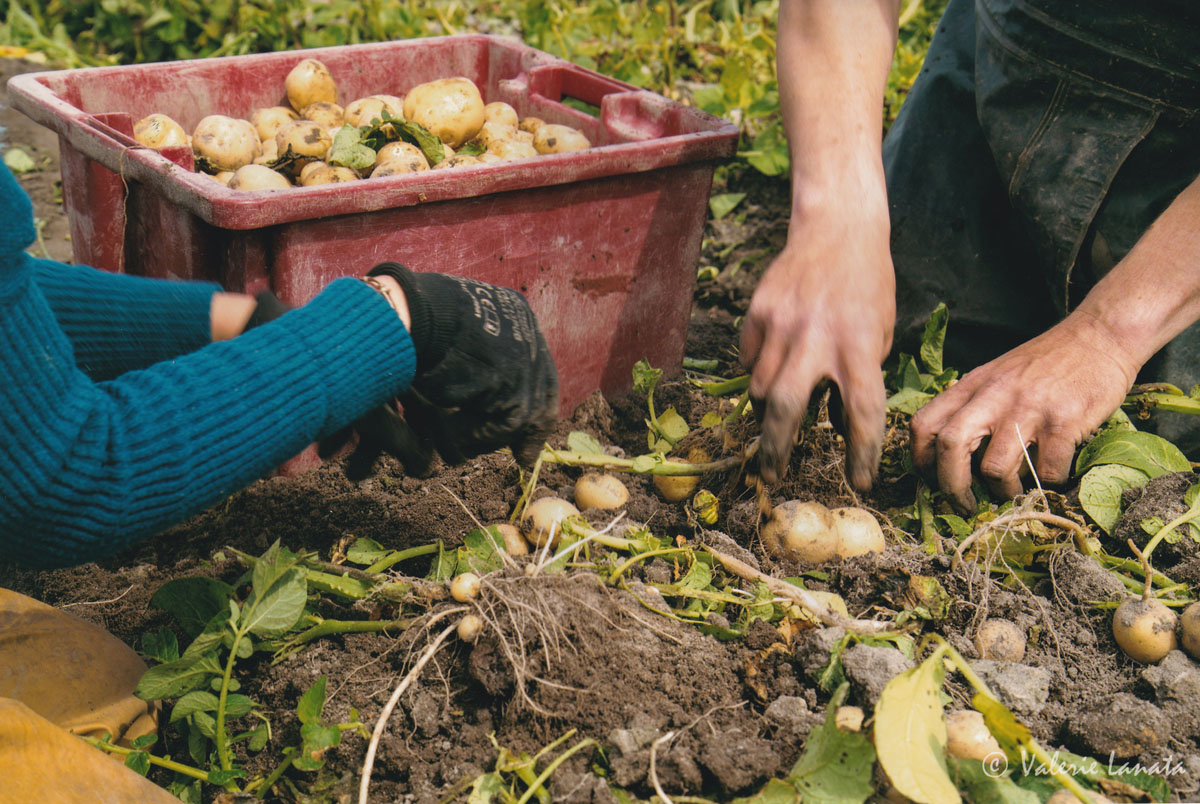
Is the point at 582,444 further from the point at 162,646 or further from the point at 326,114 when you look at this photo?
the point at 326,114

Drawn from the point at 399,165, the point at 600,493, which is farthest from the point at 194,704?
the point at 399,165

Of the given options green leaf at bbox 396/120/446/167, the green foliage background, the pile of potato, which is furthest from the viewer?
the green foliage background

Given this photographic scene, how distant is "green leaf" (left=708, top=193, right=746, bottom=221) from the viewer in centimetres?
344

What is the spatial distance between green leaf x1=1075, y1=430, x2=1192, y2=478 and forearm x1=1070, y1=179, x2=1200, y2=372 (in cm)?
17

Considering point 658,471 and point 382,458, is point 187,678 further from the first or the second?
point 658,471

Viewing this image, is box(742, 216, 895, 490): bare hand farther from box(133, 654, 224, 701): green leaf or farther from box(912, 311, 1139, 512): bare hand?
box(133, 654, 224, 701): green leaf

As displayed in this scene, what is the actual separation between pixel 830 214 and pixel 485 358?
0.66 meters

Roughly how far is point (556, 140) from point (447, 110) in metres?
0.28

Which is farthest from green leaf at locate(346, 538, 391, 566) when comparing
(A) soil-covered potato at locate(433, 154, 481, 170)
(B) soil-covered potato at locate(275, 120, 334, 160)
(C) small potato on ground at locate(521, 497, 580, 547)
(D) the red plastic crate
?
(B) soil-covered potato at locate(275, 120, 334, 160)

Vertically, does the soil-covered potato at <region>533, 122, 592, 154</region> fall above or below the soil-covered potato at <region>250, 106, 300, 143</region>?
above

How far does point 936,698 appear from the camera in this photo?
1.26 metres

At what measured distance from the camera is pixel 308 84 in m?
2.49

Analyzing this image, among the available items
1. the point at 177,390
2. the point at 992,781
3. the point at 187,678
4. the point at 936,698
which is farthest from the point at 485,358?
the point at 992,781

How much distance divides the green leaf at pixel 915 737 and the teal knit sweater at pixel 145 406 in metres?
0.80
